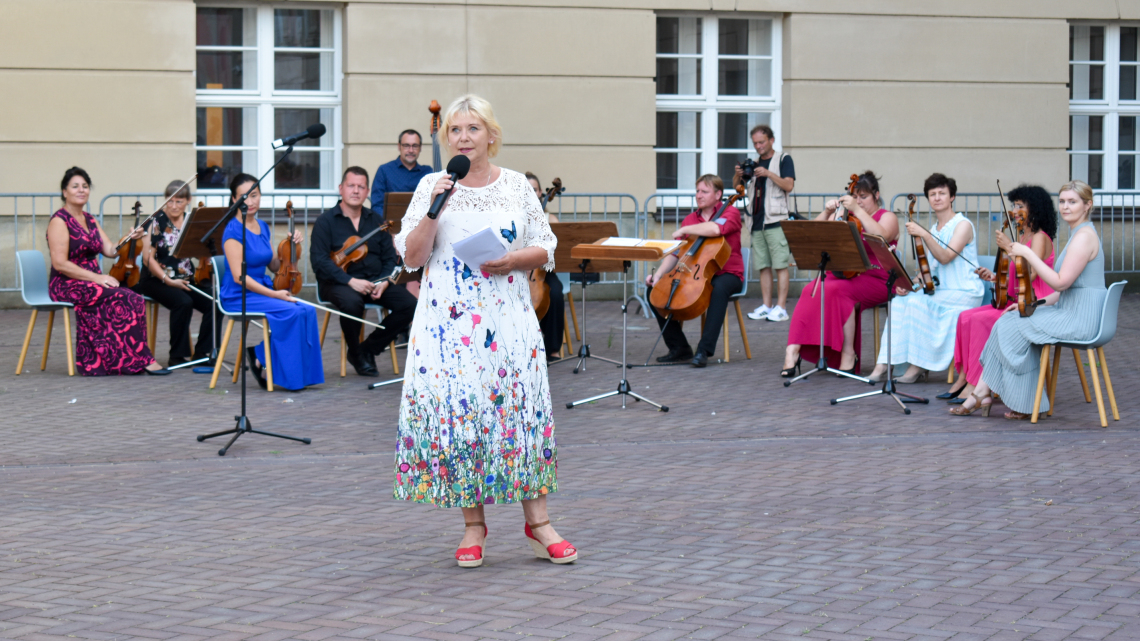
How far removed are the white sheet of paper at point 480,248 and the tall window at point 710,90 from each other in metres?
10.5

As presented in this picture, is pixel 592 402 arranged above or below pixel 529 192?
below

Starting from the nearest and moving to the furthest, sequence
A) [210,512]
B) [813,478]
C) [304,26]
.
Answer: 1. [210,512]
2. [813,478]
3. [304,26]

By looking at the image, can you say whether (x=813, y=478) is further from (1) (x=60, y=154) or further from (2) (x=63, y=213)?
(1) (x=60, y=154)

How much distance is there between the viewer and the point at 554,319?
1022 cm

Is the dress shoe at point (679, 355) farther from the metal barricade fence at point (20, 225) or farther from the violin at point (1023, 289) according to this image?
the metal barricade fence at point (20, 225)

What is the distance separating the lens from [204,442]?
7.07 m

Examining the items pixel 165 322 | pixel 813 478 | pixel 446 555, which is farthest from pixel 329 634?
pixel 165 322

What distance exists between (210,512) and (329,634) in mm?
1787

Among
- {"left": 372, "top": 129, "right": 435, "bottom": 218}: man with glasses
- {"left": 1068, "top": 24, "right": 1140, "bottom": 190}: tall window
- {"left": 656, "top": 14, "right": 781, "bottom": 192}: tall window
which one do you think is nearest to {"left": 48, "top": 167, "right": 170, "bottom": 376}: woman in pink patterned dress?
{"left": 372, "top": 129, "right": 435, "bottom": 218}: man with glasses

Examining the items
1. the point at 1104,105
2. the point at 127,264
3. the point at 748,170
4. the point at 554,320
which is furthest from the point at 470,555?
the point at 1104,105

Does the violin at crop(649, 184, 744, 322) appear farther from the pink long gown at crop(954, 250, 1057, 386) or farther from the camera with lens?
the pink long gown at crop(954, 250, 1057, 386)

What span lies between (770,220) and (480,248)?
8.80 m

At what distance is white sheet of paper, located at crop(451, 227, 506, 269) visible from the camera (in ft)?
14.8

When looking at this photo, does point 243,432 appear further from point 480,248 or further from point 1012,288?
point 1012,288
